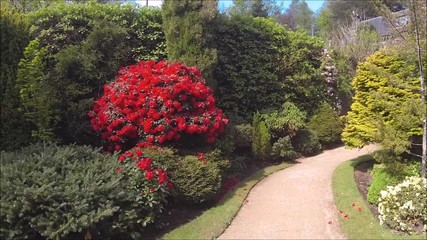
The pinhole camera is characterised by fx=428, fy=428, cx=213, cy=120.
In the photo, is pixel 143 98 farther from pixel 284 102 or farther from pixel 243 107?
pixel 284 102

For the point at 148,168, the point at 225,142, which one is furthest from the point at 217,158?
the point at 148,168

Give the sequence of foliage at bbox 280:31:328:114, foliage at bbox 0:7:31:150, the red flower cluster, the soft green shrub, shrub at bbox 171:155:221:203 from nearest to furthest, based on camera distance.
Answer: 1. the red flower cluster
2. shrub at bbox 171:155:221:203
3. foliage at bbox 0:7:31:150
4. the soft green shrub
5. foliage at bbox 280:31:328:114

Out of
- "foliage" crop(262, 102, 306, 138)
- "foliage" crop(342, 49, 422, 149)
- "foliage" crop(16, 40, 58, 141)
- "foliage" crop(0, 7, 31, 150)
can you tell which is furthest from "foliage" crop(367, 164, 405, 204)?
"foliage" crop(0, 7, 31, 150)

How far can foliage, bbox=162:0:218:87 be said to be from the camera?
9.31 meters

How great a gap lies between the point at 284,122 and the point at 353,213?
4.87 meters

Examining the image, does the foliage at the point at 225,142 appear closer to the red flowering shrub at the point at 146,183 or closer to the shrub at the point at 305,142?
the red flowering shrub at the point at 146,183

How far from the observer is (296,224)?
6.69 meters

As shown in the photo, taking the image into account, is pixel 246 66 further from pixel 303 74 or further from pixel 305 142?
pixel 305 142

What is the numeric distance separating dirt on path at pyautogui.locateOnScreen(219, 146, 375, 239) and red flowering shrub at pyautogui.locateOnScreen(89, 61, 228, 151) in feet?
5.29

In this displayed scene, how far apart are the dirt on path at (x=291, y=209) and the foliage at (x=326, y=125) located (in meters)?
2.35

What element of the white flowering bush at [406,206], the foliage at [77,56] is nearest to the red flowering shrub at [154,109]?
the foliage at [77,56]

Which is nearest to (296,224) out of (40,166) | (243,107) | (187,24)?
(40,166)

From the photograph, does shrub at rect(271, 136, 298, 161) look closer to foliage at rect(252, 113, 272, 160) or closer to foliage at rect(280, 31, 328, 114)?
foliage at rect(252, 113, 272, 160)

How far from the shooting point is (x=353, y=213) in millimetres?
6879
